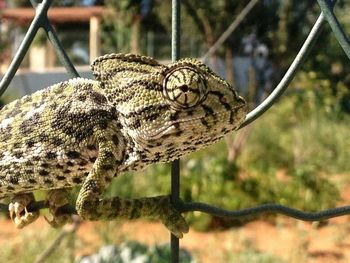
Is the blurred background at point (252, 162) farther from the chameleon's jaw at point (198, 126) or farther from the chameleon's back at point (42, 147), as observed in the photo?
the chameleon's jaw at point (198, 126)

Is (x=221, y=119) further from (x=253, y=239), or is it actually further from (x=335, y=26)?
(x=253, y=239)

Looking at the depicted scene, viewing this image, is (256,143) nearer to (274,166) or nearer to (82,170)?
(274,166)

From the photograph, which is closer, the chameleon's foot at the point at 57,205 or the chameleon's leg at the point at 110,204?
the chameleon's leg at the point at 110,204

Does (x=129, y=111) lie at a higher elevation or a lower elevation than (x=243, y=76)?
lower

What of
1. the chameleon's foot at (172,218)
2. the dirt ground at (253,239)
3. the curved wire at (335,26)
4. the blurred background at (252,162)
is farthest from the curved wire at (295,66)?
the dirt ground at (253,239)

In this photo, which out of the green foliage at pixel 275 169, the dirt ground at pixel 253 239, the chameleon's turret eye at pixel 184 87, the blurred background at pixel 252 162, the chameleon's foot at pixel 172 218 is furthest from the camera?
the green foliage at pixel 275 169

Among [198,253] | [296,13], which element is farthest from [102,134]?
[296,13]

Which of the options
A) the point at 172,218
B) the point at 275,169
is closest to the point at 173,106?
the point at 172,218
